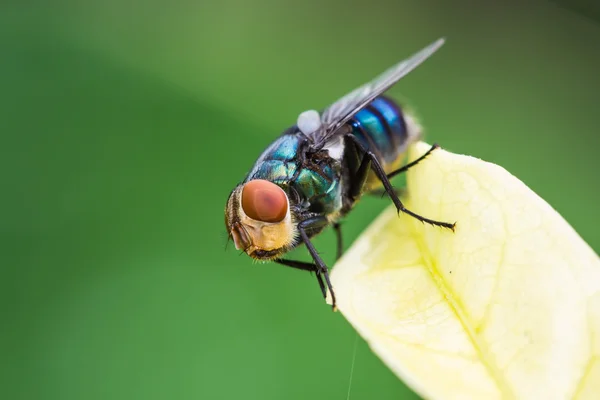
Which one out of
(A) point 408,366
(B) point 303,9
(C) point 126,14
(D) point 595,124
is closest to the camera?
(A) point 408,366

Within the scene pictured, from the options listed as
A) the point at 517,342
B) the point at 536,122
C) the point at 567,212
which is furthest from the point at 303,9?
the point at 517,342

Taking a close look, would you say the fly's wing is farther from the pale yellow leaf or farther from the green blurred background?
the green blurred background

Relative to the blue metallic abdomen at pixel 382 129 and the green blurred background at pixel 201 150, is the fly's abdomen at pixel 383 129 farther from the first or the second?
the green blurred background at pixel 201 150

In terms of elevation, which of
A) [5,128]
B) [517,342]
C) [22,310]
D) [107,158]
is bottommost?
[517,342]

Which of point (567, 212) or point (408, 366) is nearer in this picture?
point (408, 366)

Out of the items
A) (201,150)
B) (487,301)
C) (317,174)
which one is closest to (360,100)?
(317,174)

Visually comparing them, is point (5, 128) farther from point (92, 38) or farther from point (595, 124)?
point (595, 124)

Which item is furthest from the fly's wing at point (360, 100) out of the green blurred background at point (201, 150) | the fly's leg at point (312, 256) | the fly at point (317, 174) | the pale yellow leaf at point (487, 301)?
the green blurred background at point (201, 150)

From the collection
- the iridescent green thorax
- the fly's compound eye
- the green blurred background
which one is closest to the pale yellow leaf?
the fly's compound eye
